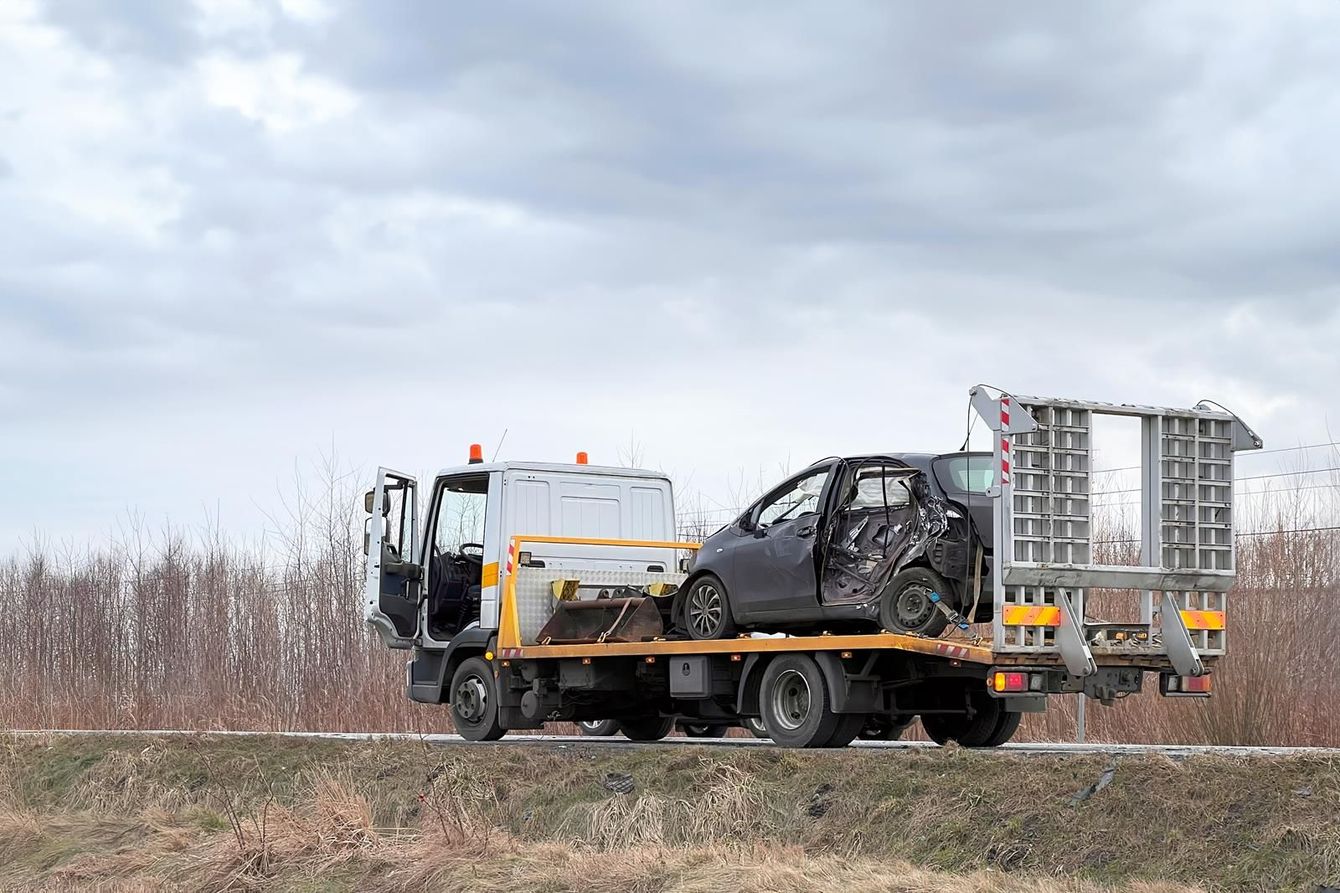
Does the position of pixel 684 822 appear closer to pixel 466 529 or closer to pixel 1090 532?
pixel 1090 532

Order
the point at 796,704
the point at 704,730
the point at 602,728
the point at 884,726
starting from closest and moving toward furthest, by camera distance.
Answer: the point at 796,704, the point at 884,726, the point at 704,730, the point at 602,728

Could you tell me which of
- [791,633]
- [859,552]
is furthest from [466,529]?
[859,552]

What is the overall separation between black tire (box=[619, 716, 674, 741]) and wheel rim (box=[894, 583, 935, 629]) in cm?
505

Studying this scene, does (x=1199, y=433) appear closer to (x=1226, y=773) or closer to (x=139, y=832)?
(x=1226, y=773)

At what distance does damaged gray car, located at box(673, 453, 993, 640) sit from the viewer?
1271cm

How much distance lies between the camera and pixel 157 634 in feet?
87.4

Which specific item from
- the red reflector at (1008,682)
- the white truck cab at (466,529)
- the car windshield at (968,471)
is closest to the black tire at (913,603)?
the car windshield at (968,471)

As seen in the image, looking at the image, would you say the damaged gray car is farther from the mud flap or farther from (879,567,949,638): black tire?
the mud flap

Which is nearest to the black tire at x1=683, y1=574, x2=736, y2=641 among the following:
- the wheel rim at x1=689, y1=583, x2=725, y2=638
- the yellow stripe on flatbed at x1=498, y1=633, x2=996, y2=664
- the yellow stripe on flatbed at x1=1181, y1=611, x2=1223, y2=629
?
the wheel rim at x1=689, y1=583, x2=725, y2=638

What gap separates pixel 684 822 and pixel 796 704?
2.46 metres

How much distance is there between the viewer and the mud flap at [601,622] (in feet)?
51.2

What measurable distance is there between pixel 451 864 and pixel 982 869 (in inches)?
140

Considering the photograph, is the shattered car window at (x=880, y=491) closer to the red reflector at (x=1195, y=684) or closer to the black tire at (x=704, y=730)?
the red reflector at (x=1195, y=684)

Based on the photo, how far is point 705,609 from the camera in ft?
48.0
